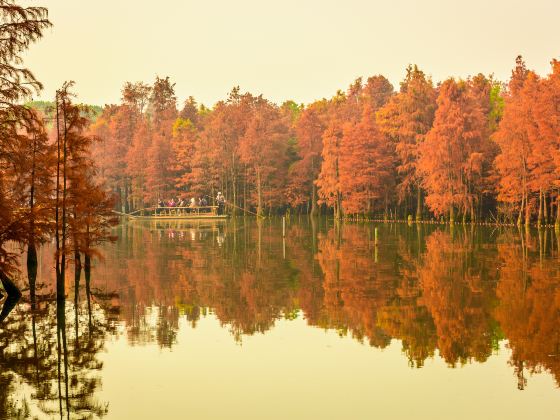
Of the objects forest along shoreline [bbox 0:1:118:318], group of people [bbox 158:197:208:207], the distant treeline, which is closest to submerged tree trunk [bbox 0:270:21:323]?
forest along shoreline [bbox 0:1:118:318]

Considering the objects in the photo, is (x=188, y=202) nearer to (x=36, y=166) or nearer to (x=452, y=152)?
(x=452, y=152)

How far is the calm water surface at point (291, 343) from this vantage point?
547 inches

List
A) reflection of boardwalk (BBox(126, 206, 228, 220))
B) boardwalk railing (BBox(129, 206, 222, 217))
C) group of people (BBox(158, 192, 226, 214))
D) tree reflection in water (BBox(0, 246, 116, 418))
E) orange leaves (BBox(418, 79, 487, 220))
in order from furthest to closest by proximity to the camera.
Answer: group of people (BBox(158, 192, 226, 214))
boardwalk railing (BBox(129, 206, 222, 217))
reflection of boardwalk (BBox(126, 206, 228, 220))
orange leaves (BBox(418, 79, 487, 220))
tree reflection in water (BBox(0, 246, 116, 418))

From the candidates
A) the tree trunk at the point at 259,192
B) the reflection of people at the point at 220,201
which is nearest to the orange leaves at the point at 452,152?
the tree trunk at the point at 259,192

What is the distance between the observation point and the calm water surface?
13.9 m

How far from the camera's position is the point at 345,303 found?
24.8 metres

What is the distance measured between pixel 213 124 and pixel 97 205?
82339 mm

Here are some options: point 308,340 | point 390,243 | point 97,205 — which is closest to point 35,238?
point 97,205

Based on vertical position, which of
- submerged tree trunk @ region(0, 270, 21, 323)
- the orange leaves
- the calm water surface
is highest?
the orange leaves

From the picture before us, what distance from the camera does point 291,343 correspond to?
62.5 ft

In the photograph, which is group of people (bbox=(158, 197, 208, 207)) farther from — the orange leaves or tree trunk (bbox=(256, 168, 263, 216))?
the orange leaves

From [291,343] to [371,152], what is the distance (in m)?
69.4

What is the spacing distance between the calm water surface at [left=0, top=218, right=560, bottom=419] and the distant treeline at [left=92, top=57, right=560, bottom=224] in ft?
111

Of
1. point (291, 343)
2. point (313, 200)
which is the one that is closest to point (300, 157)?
point (313, 200)
